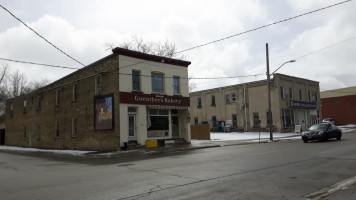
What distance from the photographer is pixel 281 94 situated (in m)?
39.9

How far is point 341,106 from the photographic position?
192ft

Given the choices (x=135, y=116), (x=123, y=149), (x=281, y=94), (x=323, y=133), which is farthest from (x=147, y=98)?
(x=281, y=94)

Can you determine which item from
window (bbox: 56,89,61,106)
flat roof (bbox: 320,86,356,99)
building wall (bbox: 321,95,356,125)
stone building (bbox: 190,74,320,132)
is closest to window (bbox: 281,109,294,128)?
stone building (bbox: 190,74,320,132)

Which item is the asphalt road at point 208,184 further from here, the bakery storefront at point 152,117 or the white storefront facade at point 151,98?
the white storefront facade at point 151,98

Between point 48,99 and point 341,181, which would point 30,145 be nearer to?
point 48,99

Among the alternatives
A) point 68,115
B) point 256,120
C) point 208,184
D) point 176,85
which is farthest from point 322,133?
point 68,115

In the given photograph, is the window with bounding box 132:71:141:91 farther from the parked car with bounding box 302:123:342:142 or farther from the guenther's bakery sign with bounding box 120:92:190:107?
the parked car with bounding box 302:123:342:142

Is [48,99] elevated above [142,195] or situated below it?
above

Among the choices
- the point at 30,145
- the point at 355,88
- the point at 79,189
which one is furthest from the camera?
the point at 355,88

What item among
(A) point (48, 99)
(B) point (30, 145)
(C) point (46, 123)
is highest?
(A) point (48, 99)

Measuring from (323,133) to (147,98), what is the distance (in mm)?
13030

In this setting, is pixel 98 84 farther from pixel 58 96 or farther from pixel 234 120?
pixel 234 120

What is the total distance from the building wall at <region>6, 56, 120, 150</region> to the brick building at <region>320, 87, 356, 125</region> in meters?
52.1

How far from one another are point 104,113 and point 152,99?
149 inches
